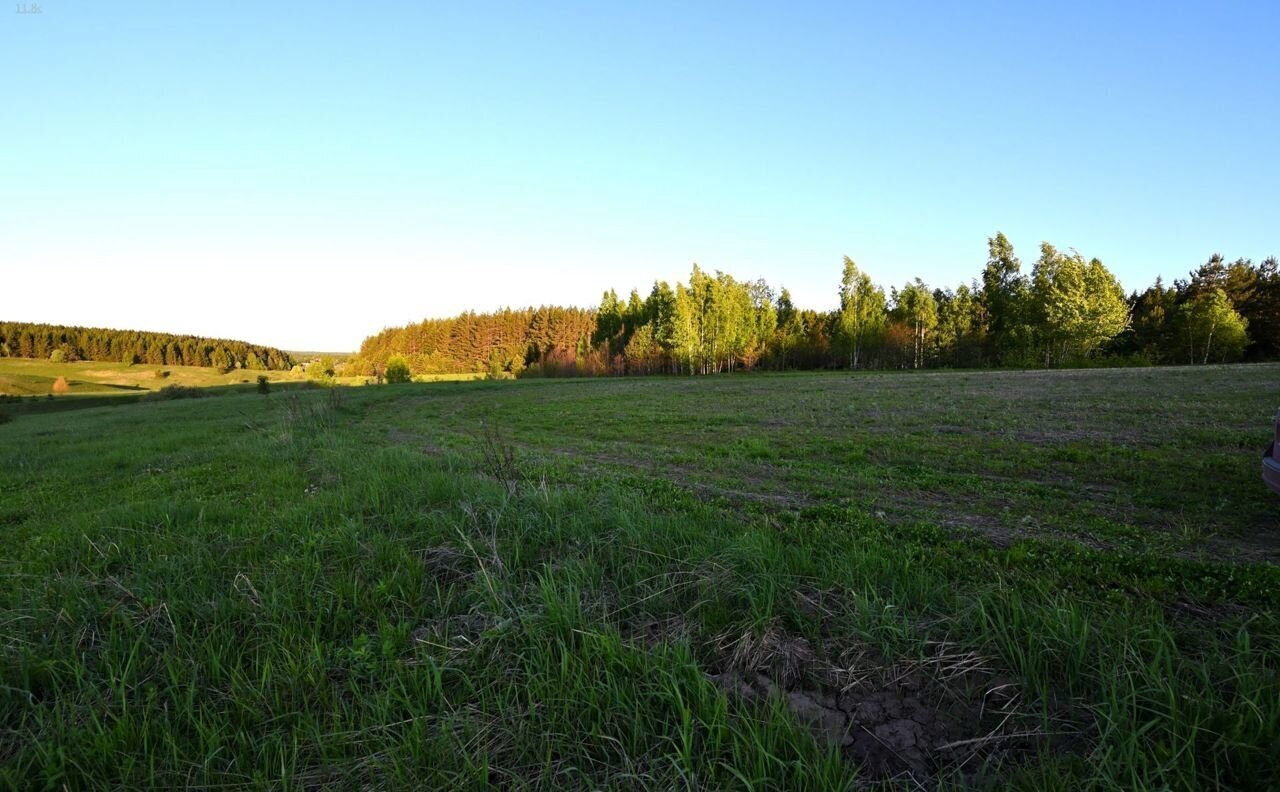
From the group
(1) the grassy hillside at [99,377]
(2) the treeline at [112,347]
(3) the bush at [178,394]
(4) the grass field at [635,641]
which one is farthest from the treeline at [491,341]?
(4) the grass field at [635,641]

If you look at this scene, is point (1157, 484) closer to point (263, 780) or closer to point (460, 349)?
point (263, 780)

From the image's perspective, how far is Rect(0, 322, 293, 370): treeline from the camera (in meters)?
108

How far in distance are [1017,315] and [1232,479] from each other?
62855 millimetres

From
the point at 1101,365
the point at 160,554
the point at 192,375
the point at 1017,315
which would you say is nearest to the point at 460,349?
the point at 192,375

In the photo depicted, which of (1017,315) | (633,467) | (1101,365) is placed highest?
(1017,315)

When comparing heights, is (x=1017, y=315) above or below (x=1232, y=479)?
above

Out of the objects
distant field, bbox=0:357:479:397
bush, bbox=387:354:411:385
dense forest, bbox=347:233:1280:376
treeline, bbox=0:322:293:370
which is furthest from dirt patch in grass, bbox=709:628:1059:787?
treeline, bbox=0:322:293:370

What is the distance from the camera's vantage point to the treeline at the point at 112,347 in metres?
108

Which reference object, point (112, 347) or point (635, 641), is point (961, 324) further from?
point (112, 347)

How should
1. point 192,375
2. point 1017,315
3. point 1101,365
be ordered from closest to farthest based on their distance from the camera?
1. point 1101,365
2. point 1017,315
3. point 192,375

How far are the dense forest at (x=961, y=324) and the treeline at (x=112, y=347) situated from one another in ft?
263

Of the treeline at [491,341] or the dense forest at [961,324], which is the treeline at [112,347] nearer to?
the treeline at [491,341]

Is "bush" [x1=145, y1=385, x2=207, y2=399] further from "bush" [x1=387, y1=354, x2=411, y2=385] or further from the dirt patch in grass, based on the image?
the dirt patch in grass

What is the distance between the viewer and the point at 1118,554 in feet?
16.3
